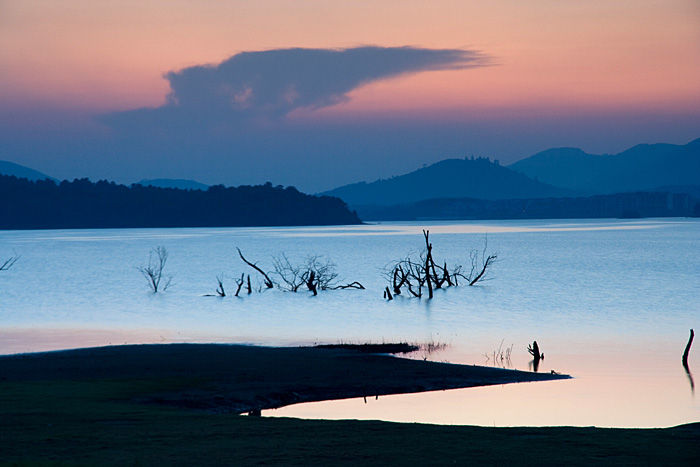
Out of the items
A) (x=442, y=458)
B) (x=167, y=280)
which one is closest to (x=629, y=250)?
(x=167, y=280)

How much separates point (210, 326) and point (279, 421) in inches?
1386

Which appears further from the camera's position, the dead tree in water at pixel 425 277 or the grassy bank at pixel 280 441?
the dead tree in water at pixel 425 277

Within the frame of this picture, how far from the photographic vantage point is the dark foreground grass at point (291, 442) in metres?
13.4

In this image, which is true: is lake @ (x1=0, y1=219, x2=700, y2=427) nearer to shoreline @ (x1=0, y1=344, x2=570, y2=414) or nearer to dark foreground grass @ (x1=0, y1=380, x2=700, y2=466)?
shoreline @ (x1=0, y1=344, x2=570, y2=414)

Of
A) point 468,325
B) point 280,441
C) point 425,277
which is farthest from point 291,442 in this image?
point 425,277

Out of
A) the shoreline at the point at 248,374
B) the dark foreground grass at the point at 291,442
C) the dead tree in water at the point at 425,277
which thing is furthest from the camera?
the dead tree in water at the point at 425,277

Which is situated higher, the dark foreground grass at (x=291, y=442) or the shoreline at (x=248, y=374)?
the dark foreground grass at (x=291, y=442)

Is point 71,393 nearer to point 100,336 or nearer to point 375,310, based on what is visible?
point 100,336

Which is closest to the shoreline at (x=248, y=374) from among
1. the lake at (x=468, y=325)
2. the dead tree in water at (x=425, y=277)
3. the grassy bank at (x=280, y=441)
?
the lake at (x=468, y=325)

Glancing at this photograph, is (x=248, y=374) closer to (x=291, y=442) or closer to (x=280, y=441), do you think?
(x=280, y=441)

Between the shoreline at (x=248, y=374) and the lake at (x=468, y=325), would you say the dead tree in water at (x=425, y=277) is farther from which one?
the shoreline at (x=248, y=374)

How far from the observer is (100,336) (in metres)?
47.0

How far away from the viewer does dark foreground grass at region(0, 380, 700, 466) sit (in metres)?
13.4

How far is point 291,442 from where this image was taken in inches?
586
